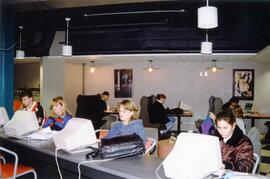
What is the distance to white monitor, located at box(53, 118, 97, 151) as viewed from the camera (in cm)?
238

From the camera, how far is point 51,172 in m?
3.32

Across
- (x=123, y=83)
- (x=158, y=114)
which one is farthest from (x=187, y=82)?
(x=158, y=114)

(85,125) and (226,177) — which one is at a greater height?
(85,125)

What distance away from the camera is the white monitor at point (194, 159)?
5.50 ft

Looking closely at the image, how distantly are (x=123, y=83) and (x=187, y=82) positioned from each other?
81.5 inches

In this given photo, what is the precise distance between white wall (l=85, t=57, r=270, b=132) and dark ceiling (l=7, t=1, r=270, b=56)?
4.38 ft

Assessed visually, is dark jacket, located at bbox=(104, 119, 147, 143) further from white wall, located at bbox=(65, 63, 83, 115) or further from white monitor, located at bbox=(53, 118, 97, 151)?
white wall, located at bbox=(65, 63, 83, 115)

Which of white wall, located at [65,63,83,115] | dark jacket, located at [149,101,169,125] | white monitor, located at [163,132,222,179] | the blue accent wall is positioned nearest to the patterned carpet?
dark jacket, located at [149,101,169,125]

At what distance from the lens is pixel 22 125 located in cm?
299

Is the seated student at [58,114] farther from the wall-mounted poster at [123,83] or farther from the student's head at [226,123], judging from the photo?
the wall-mounted poster at [123,83]

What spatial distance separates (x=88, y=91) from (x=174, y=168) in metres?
8.50

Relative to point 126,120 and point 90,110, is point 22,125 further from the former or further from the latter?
point 90,110

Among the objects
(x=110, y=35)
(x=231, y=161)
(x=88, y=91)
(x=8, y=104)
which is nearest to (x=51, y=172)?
(x=231, y=161)

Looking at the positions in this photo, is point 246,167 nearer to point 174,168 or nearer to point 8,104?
point 174,168
